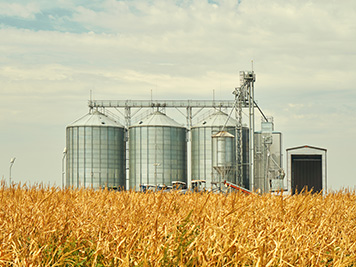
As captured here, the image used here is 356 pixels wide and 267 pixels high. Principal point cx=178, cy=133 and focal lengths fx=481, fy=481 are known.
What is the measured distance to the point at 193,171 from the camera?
217 ft

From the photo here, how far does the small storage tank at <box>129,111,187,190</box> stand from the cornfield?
49108 millimetres

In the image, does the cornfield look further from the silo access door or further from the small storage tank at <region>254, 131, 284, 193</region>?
the small storage tank at <region>254, 131, 284, 193</region>

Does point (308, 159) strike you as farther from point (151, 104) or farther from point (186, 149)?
point (151, 104)

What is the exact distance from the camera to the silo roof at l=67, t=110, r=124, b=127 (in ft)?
216

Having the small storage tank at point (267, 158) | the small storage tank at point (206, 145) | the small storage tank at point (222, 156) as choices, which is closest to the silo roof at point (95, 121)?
the small storage tank at point (206, 145)

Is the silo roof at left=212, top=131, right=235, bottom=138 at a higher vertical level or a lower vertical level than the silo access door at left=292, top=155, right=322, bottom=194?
higher

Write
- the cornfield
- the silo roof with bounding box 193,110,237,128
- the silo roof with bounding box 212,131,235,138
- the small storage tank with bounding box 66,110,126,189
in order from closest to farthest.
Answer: the cornfield
the silo roof with bounding box 212,131,235,138
the small storage tank with bounding box 66,110,126,189
the silo roof with bounding box 193,110,237,128

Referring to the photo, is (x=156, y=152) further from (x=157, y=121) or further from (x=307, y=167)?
(x=307, y=167)

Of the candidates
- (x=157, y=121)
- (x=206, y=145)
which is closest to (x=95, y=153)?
(x=157, y=121)

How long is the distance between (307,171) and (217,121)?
25363 millimetres

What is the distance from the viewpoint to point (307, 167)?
4219 cm

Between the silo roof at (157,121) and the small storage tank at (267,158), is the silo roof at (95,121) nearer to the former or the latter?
the silo roof at (157,121)

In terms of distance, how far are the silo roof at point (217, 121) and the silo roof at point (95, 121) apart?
38.5ft

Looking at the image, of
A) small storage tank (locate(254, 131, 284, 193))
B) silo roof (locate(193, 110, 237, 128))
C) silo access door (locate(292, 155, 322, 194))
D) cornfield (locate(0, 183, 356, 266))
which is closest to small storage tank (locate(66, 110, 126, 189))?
silo roof (locate(193, 110, 237, 128))
